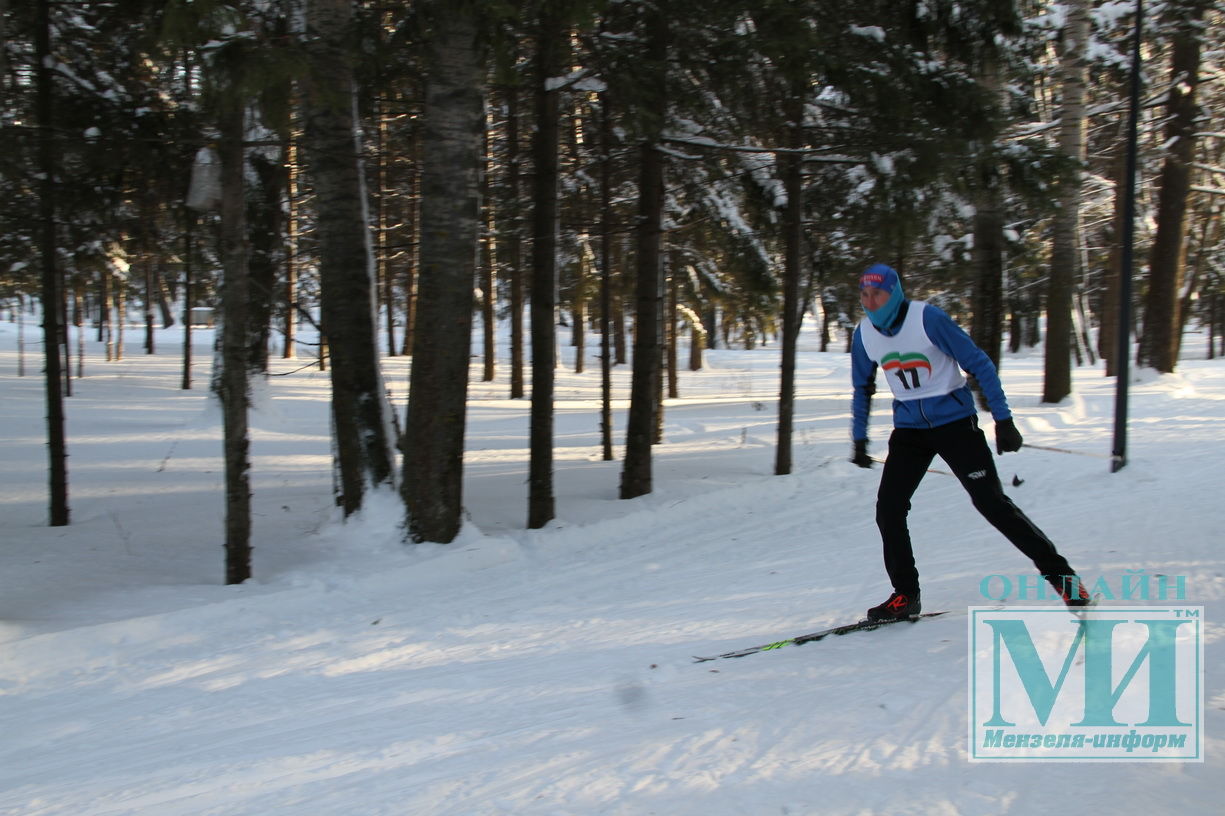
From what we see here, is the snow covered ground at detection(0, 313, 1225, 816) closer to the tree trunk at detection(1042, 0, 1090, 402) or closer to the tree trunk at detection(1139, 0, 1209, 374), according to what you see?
the tree trunk at detection(1042, 0, 1090, 402)

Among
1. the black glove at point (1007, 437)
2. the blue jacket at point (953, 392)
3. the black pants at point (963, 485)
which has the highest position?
the blue jacket at point (953, 392)

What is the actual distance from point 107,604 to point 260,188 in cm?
1014

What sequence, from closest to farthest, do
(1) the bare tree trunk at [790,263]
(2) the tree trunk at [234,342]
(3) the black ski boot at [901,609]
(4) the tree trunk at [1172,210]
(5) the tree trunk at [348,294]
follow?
(3) the black ski boot at [901,609], (2) the tree trunk at [234,342], (5) the tree trunk at [348,294], (1) the bare tree trunk at [790,263], (4) the tree trunk at [1172,210]

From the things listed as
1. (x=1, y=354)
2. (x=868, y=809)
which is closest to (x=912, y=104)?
(x=868, y=809)

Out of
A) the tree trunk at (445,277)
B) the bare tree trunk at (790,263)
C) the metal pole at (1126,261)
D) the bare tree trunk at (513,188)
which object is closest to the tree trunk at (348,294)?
the tree trunk at (445,277)

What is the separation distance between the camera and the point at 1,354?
37750 millimetres

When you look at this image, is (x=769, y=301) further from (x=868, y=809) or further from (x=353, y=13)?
(x=868, y=809)

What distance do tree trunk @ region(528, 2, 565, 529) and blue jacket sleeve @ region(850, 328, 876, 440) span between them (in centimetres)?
471

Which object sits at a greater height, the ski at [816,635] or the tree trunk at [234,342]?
the tree trunk at [234,342]

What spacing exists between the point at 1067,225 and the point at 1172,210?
471 cm

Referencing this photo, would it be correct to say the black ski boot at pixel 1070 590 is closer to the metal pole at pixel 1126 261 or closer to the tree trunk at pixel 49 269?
the metal pole at pixel 1126 261

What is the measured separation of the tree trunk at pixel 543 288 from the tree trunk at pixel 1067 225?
928 cm

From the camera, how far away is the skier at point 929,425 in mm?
4875

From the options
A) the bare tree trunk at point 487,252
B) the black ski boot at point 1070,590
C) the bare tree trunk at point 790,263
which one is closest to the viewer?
the black ski boot at point 1070,590
